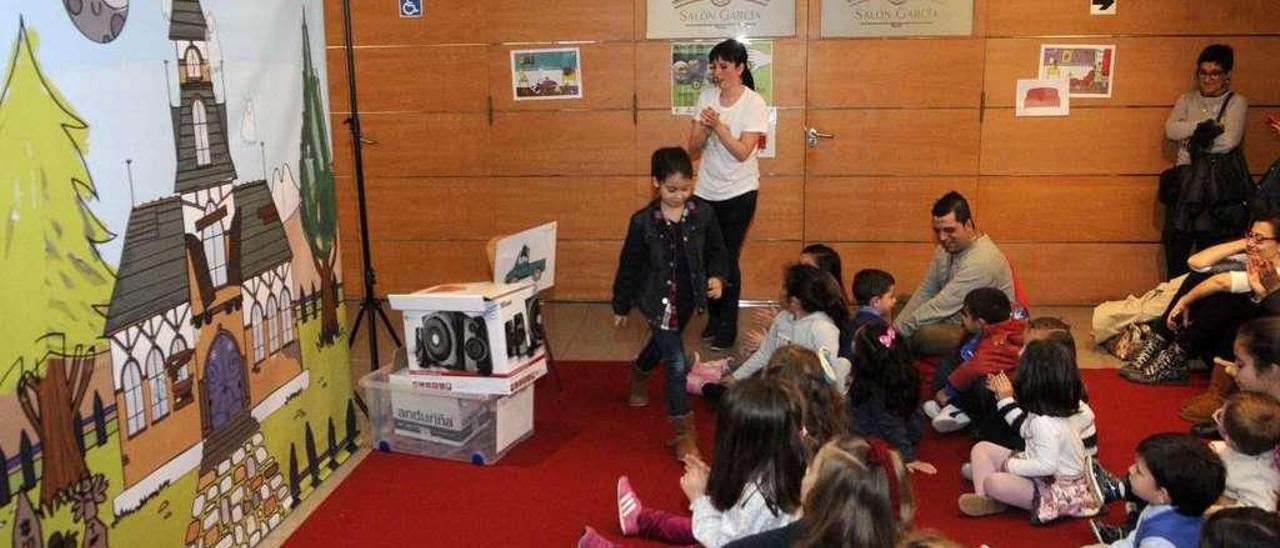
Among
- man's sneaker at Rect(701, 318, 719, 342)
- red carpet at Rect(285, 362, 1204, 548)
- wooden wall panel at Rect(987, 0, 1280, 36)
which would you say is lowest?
red carpet at Rect(285, 362, 1204, 548)

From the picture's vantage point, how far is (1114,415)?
456cm

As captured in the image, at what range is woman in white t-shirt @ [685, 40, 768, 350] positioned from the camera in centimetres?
529

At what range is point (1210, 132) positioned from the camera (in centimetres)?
573

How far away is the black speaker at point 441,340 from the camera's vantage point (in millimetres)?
4004

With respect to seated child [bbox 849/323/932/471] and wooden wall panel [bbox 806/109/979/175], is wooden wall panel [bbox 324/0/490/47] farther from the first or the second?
seated child [bbox 849/323/932/471]

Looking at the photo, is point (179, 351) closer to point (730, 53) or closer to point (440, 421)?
point (440, 421)

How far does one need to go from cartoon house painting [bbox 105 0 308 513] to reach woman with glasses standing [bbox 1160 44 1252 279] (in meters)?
4.77

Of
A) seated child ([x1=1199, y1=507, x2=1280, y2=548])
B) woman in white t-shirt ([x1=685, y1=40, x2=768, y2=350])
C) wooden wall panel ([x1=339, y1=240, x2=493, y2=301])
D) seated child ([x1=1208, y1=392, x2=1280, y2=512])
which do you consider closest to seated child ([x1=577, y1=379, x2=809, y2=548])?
seated child ([x1=1199, y1=507, x2=1280, y2=548])

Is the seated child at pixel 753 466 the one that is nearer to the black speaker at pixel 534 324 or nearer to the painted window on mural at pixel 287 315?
the black speaker at pixel 534 324

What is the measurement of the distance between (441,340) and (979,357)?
205 centimetres

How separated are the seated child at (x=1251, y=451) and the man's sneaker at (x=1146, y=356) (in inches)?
76.9

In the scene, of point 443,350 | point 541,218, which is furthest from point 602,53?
point 443,350

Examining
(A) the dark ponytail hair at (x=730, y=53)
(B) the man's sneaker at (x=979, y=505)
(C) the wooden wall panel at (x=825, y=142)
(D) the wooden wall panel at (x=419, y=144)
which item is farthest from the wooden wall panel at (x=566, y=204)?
(B) the man's sneaker at (x=979, y=505)

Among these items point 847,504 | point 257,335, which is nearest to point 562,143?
point 257,335
